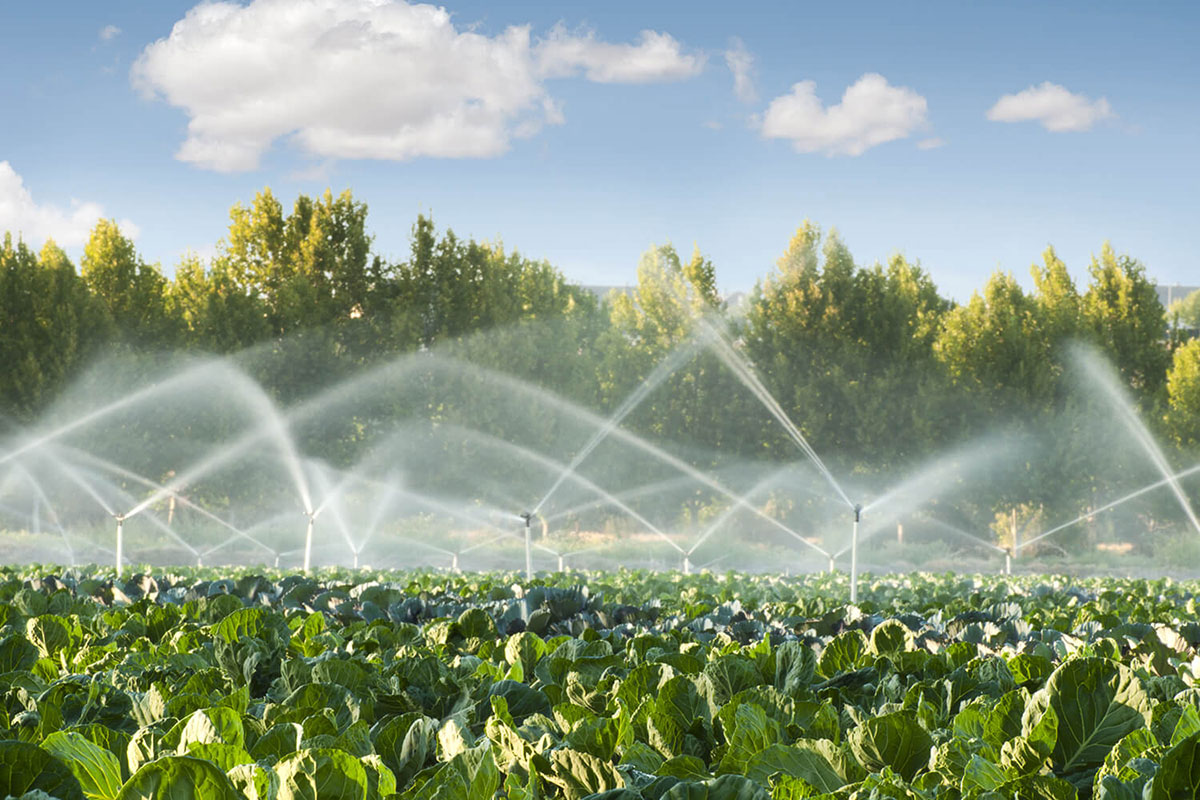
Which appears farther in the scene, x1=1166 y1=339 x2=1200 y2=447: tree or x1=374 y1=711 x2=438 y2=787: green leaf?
x1=1166 y1=339 x2=1200 y2=447: tree

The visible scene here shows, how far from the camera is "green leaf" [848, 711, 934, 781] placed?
4.71 feet

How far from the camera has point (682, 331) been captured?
79.0ft

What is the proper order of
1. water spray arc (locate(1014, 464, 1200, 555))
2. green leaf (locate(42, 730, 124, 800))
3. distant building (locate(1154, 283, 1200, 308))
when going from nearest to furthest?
green leaf (locate(42, 730, 124, 800))
water spray arc (locate(1014, 464, 1200, 555))
distant building (locate(1154, 283, 1200, 308))

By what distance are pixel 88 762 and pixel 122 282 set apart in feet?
77.4

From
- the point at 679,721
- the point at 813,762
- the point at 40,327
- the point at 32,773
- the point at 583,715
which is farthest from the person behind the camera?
the point at 40,327

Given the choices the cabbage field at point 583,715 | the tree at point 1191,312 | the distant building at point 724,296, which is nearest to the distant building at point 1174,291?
the tree at point 1191,312

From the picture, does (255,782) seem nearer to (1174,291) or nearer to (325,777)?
(325,777)

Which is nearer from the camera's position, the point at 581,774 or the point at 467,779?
the point at 467,779

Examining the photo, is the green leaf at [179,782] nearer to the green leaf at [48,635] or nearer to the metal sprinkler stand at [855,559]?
the green leaf at [48,635]

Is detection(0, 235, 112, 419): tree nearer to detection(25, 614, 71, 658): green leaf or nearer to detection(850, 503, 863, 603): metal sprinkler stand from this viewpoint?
detection(850, 503, 863, 603): metal sprinkler stand

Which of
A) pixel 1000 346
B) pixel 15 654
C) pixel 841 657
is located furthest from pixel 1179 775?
pixel 1000 346

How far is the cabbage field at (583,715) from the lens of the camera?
119cm

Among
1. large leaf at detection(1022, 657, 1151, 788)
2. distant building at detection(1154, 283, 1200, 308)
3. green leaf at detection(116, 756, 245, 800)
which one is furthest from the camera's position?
distant building at detection(1154, 283, 1200, 308)

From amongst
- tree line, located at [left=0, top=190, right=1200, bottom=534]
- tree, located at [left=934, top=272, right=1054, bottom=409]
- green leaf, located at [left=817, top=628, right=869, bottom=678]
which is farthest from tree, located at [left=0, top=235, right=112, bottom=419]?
green leaf, located at [left=817, top=628, right=869, bottom=678]
